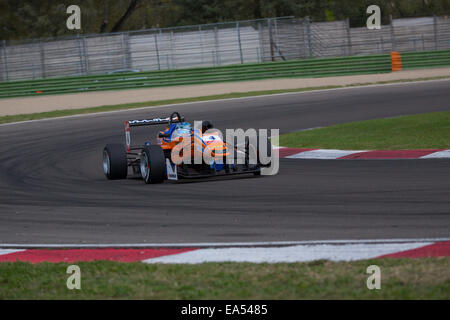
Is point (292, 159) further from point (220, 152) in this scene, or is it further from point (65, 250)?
point (65, 250)

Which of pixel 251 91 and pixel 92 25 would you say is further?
pixel 92 25

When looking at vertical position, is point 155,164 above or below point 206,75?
below

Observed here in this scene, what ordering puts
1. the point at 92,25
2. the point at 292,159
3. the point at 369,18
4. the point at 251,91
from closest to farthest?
the point at 292,159
the point at 251,91
the point at 369,18
the point at 92,25

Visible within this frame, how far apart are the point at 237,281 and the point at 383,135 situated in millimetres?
9381

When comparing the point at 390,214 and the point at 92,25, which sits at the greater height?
the point at 92,25

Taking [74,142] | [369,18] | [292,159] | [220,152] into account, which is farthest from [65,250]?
[369,18]

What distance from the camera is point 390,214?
7.02 m

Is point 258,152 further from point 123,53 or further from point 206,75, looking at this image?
point 123,53

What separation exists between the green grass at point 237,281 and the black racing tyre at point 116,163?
220 inches

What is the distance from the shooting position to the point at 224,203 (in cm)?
829

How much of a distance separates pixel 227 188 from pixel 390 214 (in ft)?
9.45

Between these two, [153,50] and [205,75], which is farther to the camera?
[153,50]

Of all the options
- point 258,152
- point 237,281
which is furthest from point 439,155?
point 237,281

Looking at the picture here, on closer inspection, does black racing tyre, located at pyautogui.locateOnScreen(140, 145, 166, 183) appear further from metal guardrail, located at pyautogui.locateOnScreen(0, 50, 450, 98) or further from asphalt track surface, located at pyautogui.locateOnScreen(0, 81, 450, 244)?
metal guardrail, located at pyautogui.locateOnScreen(0, 50, 450, 98)
